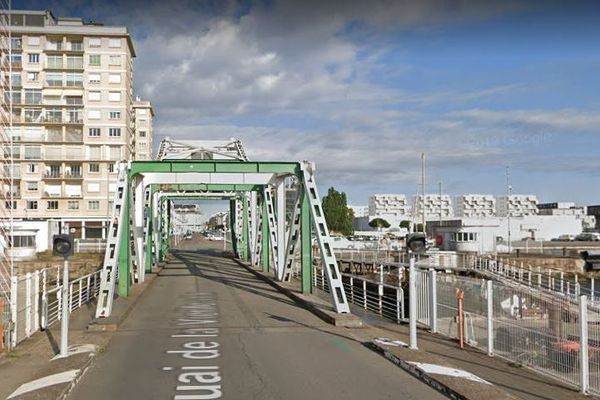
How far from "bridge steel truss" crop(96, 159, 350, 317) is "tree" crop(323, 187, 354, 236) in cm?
8522

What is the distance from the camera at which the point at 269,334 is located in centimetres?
1459

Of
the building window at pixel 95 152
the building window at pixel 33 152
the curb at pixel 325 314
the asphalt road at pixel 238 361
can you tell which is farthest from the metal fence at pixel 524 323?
the building window at pixel 33 152

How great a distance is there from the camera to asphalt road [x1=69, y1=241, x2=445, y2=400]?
355 inches

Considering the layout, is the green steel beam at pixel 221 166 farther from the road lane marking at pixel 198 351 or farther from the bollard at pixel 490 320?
the bollard at pixel 490 320

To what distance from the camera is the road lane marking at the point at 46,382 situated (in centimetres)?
888

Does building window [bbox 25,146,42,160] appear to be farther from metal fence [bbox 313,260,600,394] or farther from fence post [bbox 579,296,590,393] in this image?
fence post [bbox 579,296,590,393]

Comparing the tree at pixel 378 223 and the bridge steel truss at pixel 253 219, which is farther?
the tree at pixel 378 223

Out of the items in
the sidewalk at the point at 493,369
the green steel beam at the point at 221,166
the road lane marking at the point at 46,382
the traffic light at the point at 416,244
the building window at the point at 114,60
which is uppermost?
the building window at the point at 114,60

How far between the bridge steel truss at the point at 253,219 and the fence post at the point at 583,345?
8.48 m

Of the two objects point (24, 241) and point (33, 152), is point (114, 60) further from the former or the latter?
point (24, 241)

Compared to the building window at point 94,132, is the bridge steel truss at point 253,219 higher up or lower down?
lower down

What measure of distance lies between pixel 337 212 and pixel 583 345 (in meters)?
122

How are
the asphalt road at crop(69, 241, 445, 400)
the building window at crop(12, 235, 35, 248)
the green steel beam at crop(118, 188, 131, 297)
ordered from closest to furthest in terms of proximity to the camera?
the asphalt road at crop(69, 241, 445, 400) < the green steel beam at crop(118, 188, 131, 297) < the building window at crop(12, 235, 35, 248)

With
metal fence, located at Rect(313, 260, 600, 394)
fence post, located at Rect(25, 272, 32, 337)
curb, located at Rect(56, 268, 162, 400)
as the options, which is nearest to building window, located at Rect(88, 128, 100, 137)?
curb, located at Rect(56, 268, 162, 400)
